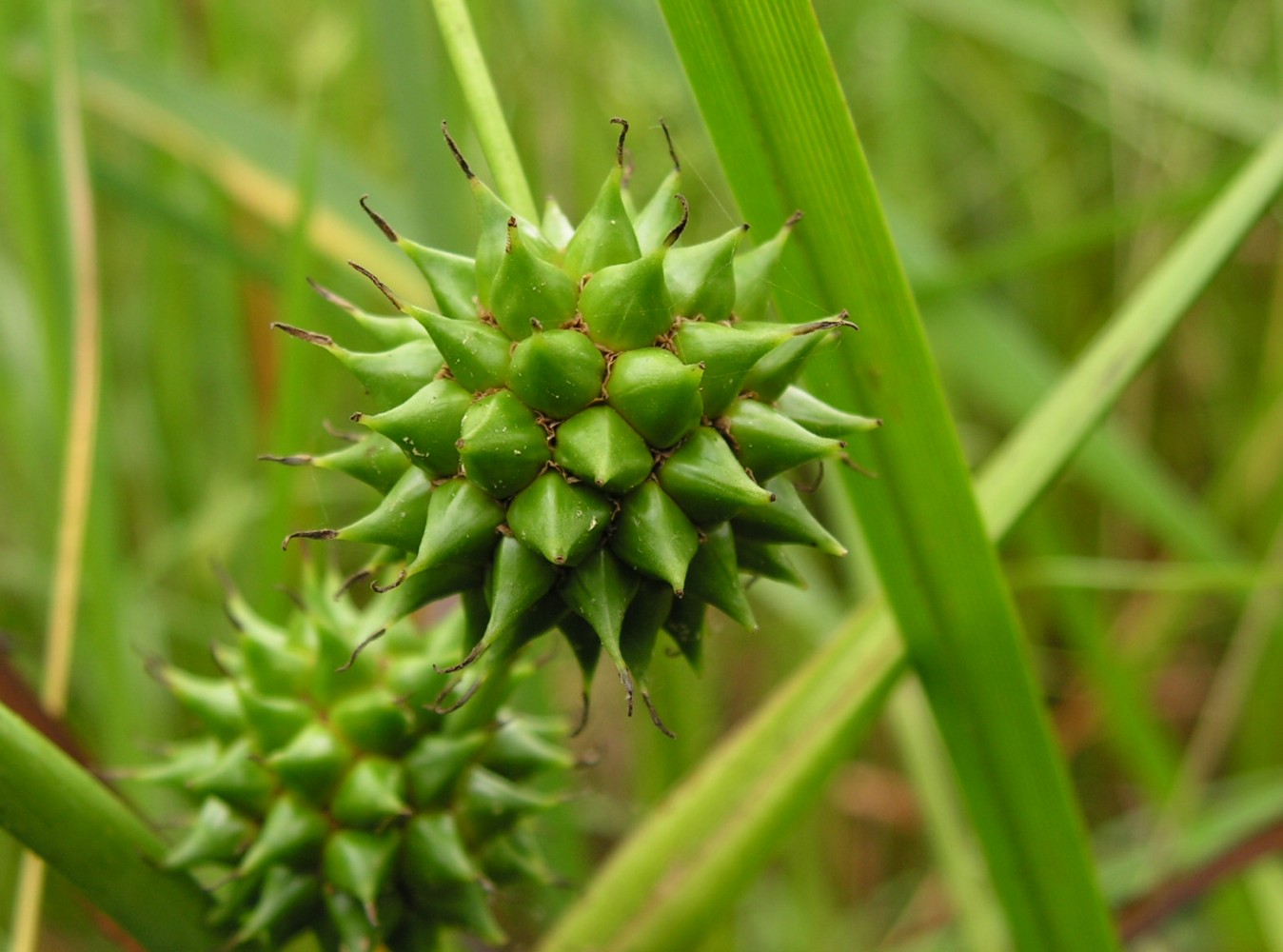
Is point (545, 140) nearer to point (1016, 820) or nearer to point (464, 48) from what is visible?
point (464, 48)

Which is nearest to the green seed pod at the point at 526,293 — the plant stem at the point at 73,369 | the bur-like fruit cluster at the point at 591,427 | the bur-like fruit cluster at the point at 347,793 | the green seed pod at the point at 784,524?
the bur-like fruit cluster at the point at 591,427

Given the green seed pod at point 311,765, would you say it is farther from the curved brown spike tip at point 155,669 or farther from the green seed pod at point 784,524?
the green seed pod at point 784,524

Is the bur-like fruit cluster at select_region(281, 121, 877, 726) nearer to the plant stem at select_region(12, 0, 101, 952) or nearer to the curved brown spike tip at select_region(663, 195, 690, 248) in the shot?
the curved brown spike tip at select_region(663, 195, 690, 248)

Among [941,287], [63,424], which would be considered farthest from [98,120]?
[941,287]

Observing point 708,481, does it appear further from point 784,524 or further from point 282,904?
point 282,904

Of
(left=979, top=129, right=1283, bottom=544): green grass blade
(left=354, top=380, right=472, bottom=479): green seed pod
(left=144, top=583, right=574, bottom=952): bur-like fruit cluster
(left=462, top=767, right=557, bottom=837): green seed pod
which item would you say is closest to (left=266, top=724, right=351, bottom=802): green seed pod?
(left=144, top=583, right=574, bottom=952): bur-like fruit cluster
